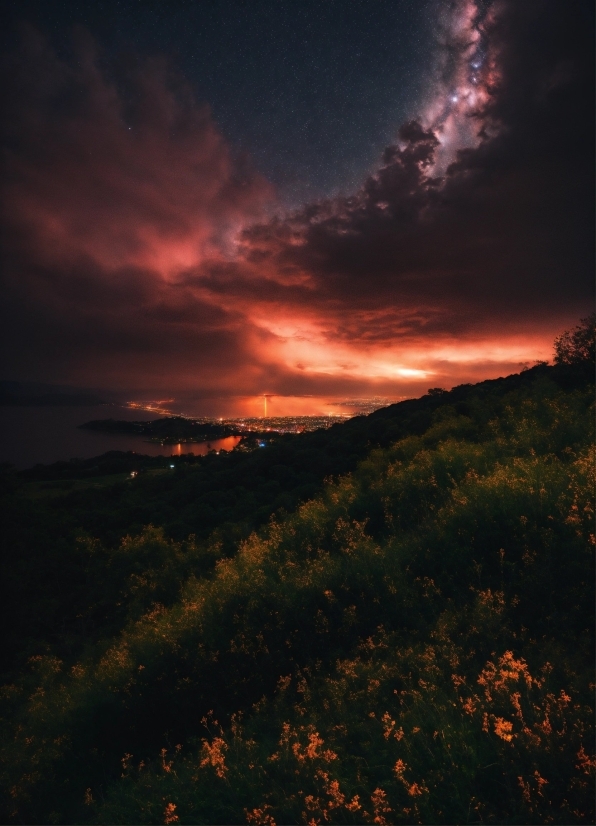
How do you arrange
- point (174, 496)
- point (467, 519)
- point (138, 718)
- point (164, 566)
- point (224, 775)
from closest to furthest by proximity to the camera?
1. point (224, 775)
2. point (138, 718)
3. point (467, 519)
4. point (164, 566)
5. point (174, 496)

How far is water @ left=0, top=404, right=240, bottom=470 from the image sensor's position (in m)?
65.6

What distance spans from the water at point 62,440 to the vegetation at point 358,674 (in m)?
44.9

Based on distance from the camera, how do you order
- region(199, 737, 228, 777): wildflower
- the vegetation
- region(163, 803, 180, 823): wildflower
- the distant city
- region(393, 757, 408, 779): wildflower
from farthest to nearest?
1. the distant city
2. region(199, 737, 228, 777): wildflower
3. region(163, 803, 180, 823): wildflower
4. the vegetation
5. region(393, 757, 408, 779): wildflower

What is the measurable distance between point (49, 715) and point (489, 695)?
8981 mm

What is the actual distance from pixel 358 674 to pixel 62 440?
284 ft

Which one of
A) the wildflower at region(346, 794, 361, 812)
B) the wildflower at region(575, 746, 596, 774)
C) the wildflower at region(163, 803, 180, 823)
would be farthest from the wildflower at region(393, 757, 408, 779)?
the wildflower at region(163, 803, 180, 823)

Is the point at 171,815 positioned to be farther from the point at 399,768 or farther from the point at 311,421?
the point at 311,421

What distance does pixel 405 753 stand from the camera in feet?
15.0

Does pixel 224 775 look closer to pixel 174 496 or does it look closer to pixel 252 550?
pixel 252 550

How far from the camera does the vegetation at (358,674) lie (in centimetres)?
430

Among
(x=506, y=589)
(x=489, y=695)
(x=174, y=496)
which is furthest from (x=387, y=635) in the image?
(x=174, y=496)

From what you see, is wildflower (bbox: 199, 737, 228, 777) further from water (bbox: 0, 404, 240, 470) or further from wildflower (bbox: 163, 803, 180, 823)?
water (bbox: 0, 404, 240, 470)

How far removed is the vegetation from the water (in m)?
44.9

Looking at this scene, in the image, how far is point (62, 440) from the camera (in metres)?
81.2
